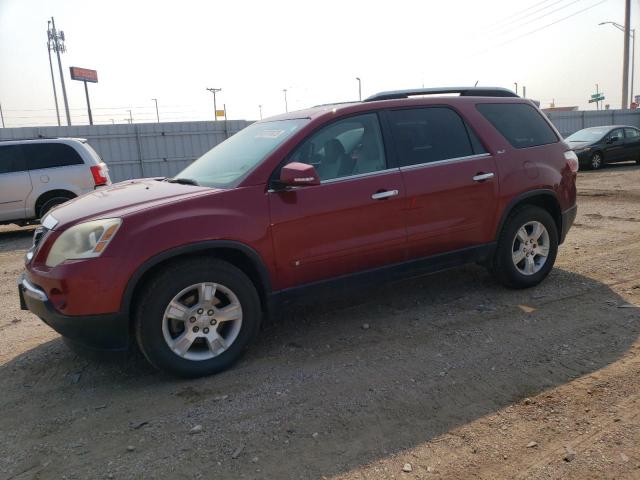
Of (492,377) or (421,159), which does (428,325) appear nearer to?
(492,377)

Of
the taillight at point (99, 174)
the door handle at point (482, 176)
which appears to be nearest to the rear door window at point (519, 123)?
the door handle at point (482, 176)

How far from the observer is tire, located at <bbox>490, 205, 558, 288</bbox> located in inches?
190

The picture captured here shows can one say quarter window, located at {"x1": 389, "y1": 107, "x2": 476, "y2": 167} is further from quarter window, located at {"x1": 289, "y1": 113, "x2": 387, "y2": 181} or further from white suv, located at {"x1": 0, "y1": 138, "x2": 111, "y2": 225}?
white suv, located at {"x1": 0, "y1": 138, "x2": 111, "y2": 225}

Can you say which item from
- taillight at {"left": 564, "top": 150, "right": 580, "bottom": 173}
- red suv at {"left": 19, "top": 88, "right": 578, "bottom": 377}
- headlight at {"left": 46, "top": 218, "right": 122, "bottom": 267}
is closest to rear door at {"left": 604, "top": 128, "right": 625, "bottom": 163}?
taillight at {"left": 564, "top": 150, "right": 580, "bottom": 173}

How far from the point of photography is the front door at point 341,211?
12.2 ft

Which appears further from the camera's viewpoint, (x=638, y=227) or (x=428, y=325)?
(x=638, y=227)

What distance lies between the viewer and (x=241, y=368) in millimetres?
3666

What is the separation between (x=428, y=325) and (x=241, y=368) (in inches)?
62.6

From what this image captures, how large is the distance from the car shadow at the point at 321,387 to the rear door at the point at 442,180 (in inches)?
27.0

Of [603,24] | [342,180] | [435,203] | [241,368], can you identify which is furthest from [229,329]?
[603,24]

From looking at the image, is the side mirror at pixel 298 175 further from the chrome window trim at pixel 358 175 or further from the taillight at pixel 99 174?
the taillight at pixel 99 174

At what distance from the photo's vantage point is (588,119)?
99.0 ft

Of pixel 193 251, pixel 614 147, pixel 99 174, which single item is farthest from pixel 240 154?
pixel 614 147

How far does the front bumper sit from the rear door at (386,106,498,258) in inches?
89.8
